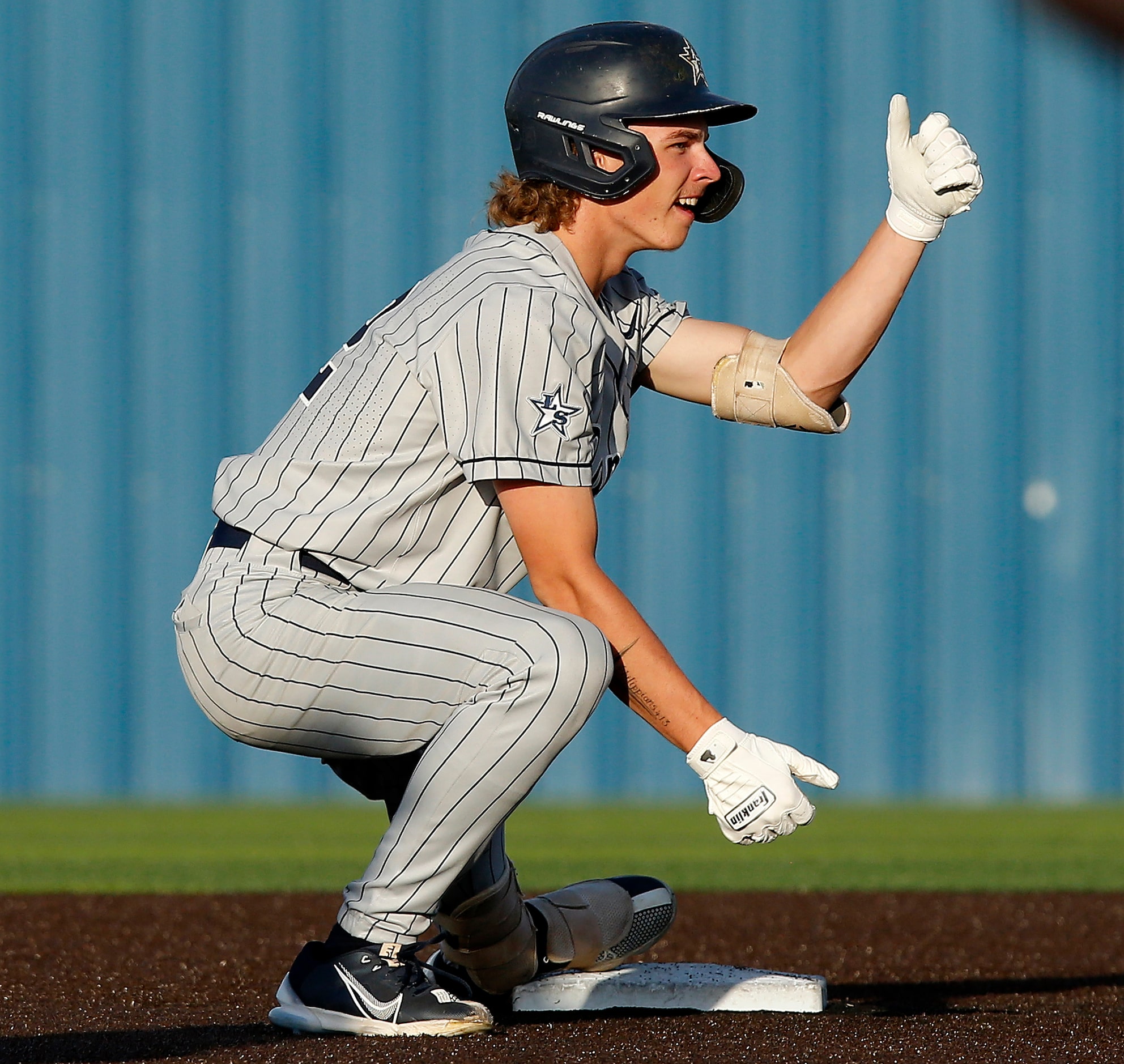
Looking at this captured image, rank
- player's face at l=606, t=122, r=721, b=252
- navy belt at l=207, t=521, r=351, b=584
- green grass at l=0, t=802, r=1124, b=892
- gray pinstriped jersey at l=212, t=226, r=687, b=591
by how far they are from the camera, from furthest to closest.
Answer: green grass at l=0, t=802, r=1124, b=892 < player's face at l=606, t=122, r=721, b=252 < navy belt at l=207, t=521, r=351, b=584 < gray pinstriped jersey at l=212, t=226, r=687, b=591

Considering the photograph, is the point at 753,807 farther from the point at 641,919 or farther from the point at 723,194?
the point at 723,194

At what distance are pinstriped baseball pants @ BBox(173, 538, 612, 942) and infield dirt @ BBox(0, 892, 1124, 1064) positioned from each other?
0.70 feet

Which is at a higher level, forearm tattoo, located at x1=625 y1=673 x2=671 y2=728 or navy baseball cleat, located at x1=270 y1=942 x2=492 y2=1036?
forearm tattoo, located at x1=625 y1=673 x2=671 y2=728

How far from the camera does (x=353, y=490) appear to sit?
6.49 feet

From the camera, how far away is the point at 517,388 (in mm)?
1855

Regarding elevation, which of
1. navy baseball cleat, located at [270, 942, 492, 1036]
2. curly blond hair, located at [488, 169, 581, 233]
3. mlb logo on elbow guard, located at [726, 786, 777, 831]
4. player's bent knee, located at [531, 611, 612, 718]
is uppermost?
curly blond hair, located at [488, 169, 581, 233]

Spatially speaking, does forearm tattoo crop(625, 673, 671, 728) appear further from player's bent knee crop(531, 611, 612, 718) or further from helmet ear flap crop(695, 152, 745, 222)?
helmet ear flap crop(695, 152, 745, 222)

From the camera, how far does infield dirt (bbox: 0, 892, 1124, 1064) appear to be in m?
1.75

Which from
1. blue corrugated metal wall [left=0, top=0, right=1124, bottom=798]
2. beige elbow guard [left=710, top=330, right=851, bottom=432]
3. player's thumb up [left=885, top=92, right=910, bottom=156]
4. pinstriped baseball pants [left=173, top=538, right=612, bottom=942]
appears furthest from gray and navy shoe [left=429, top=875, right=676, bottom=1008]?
blue corrugated metal wall [left=0, top=0, right=1124, bottom=798]

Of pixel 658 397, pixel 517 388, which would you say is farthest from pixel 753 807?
pixel 658 397

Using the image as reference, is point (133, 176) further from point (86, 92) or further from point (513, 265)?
point (513, 265)

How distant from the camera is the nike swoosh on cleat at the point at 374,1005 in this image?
6.15 ft

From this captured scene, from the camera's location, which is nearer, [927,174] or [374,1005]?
[374,1005]

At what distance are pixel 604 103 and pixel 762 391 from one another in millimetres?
471
